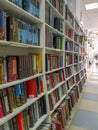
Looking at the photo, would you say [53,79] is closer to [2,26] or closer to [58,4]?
[58,4]

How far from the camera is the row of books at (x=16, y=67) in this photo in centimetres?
131

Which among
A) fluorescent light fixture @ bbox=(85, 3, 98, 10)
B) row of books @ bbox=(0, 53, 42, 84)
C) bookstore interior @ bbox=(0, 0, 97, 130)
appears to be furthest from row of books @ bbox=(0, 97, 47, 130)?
fluorescent light fixture @ bbox=(85, 3, 98, 10)

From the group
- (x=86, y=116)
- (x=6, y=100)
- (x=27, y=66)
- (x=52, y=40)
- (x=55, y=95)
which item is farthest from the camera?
(x=86, y=116)

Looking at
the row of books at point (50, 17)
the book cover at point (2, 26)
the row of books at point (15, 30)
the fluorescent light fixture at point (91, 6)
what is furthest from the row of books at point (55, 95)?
the fluorescent light fixture at point (91, 6)

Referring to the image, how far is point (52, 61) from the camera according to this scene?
250 cm

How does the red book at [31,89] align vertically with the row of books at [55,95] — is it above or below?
above

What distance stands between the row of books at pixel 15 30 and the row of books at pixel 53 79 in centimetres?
73

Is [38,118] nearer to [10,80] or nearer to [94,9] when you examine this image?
[10,80]

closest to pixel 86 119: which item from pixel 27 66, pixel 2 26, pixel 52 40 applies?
pixel 52 40

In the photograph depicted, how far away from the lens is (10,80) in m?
1.39

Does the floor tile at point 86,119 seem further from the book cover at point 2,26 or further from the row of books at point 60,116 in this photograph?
the book cover at point 2,26

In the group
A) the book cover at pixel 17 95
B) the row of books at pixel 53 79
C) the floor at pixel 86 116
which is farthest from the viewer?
the floor at pixel 86 116

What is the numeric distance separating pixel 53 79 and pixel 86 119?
126 centimetres

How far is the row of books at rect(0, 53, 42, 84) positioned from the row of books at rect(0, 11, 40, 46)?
0.18m
